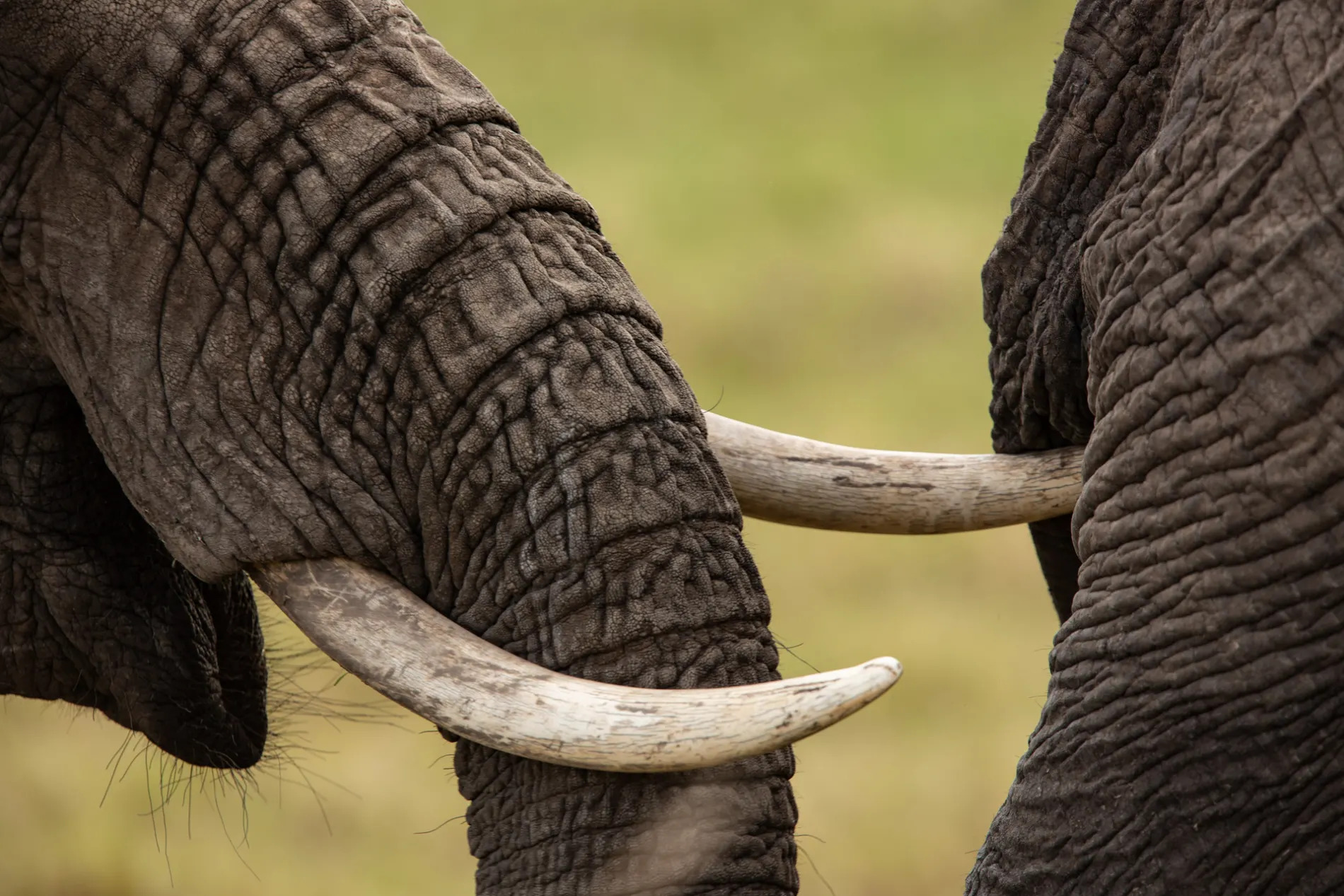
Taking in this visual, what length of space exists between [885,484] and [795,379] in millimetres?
3883

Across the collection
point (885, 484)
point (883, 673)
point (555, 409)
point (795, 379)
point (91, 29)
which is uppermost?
point (795, 379)

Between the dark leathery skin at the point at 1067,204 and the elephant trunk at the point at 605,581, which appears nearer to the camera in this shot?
the elephant trunk at the point at 605,581

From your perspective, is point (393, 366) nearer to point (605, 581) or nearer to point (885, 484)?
point (605, 581)

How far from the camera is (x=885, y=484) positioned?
6.68 ft

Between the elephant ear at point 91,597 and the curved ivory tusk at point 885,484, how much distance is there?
58 centimetres

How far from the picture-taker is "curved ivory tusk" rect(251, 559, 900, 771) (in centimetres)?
144

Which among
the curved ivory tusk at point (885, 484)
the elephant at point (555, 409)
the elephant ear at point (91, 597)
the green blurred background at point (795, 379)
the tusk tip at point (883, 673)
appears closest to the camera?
the tusk tip at point (883, 673)

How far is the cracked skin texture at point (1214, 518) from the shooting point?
4.88 feet

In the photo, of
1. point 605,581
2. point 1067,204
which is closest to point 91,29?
point 605,581

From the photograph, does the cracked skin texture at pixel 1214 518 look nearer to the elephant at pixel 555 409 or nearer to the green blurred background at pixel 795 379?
the elephant at pixel 555 409

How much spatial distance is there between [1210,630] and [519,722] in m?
0.57

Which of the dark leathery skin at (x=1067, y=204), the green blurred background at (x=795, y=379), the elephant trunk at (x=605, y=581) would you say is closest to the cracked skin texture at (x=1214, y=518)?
the dark leathery skin at (x=1067, y=204)

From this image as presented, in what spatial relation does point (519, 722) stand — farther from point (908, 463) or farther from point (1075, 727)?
point (908, 463)

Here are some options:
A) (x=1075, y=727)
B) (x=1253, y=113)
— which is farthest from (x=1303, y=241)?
(x=1075, y=727)
